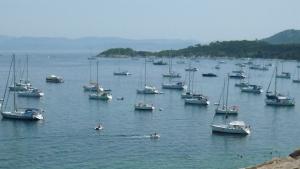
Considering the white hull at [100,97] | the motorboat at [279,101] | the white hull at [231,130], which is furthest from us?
the white hull at [100,97]

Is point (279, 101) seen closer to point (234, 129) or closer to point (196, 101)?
point (196, 101)

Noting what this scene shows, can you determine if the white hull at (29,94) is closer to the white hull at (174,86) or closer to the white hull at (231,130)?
the white hull at (174,86)

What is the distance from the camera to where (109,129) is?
238 feet

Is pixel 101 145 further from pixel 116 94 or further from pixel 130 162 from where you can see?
pixel 116 94

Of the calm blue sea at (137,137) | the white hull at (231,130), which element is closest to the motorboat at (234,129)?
the white hull at (231,130)

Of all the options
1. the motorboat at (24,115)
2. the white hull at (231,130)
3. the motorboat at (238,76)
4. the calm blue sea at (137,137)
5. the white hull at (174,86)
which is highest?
the motorboat at (238,76)

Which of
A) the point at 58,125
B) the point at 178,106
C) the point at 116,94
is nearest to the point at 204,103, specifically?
the point at 178,106

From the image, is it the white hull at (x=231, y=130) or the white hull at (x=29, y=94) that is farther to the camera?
the white hull at (x=29, y=94)

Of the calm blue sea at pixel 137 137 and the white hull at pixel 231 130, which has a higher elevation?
the white hull at pixel 231 130

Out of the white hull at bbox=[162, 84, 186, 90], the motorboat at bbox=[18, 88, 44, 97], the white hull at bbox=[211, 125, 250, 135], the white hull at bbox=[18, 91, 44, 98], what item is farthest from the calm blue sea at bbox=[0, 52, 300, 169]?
the white hull at bbox=[162, 84, 186, 90]

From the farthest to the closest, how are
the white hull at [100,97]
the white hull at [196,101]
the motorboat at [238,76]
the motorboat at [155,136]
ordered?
the motorboat at [238,76]
the white hull at [100,97]
the white hull at [196,101]
the motorboat at [155,136]

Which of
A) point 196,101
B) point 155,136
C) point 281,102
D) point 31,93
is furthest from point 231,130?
point 31,93

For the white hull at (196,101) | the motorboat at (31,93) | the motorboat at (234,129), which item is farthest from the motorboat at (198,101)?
the motorboat at (234,129)

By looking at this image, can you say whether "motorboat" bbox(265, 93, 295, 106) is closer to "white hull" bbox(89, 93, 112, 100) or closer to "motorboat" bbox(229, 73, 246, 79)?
"white hull" bbox(89, 93, 112, 100)
